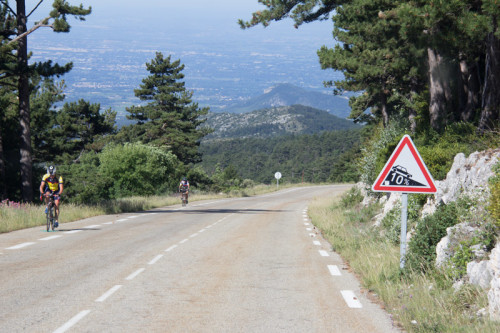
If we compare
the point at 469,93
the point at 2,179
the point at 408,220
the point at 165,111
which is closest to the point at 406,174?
the point at 408,220

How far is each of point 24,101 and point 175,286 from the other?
75.5ft

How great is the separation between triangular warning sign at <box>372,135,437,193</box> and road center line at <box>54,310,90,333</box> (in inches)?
175

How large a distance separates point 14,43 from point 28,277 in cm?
2125

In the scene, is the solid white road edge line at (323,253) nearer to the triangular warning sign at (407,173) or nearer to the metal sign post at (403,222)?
the metal sign post at (403,222)

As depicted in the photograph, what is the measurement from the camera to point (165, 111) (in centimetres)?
7475

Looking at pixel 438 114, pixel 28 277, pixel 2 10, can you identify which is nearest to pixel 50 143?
pixel 2 10

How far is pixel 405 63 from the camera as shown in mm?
24328

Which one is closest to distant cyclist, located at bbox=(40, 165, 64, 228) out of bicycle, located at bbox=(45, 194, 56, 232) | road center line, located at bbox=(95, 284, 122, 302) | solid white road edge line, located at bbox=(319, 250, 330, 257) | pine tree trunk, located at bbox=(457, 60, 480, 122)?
bicycle, located at bbox=(45, 194, 56, 232)

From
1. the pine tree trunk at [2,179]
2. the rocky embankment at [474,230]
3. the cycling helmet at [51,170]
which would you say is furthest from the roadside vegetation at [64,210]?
the rocky embankment at [474,230]

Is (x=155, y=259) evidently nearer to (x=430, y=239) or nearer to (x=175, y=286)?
(x=175, y=286)

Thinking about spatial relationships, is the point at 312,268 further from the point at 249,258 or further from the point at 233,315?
the point at 233,315

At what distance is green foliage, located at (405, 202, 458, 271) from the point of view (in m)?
8.70

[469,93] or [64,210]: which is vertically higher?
[469,93]

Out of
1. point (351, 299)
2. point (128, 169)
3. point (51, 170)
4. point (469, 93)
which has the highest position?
point (469, 93)
